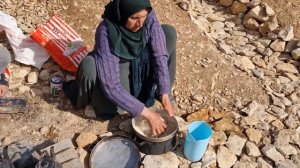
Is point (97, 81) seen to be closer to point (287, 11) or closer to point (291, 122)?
point (291, 122)

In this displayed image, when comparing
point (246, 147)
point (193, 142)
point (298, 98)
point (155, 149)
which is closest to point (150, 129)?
point (155, 149)

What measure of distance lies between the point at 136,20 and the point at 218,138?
1.21 meters

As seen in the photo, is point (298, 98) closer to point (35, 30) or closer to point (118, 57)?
point (118, 57)

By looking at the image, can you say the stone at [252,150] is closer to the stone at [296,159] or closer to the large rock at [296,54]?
the stone at [296,159]

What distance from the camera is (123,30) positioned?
287cm

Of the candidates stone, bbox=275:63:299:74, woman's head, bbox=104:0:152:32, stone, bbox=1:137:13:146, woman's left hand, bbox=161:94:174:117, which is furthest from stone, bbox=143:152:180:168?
stone, bbox=275:63:299:74

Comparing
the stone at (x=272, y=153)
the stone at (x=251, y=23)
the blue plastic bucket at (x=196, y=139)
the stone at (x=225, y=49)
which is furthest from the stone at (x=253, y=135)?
the stone at (x=251, y=23)

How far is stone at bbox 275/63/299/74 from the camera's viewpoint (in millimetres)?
4039

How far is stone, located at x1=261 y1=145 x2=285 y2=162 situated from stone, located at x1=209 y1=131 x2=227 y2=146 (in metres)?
0.31

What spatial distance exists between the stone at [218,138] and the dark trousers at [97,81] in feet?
1.90

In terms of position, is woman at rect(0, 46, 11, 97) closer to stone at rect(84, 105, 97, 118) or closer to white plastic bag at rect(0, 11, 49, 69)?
white plastic bag at rect(0, 11, 49, 69)

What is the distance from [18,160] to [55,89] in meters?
0.86

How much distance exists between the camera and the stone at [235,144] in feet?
10.6

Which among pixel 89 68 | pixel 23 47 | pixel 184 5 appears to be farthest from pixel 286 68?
pixel 23 47
